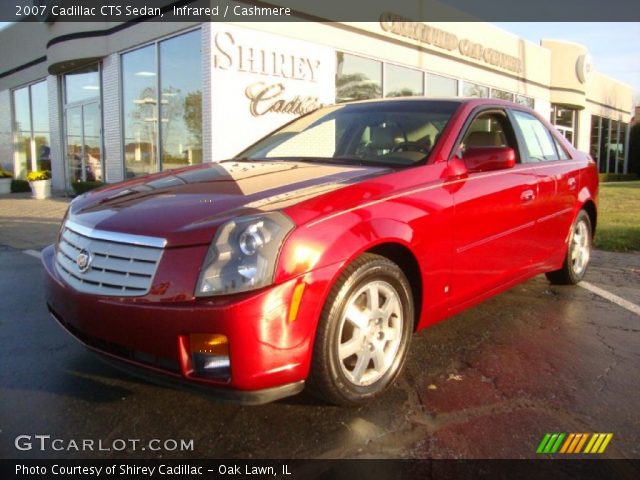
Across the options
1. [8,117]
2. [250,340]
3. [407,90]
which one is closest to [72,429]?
[250,340]

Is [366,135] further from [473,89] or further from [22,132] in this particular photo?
[22,132]

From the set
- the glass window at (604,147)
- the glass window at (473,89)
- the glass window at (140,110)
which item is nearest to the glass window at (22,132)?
the glass window at (140,110)

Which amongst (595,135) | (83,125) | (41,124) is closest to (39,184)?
(83,125)

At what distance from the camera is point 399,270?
288 centimetres

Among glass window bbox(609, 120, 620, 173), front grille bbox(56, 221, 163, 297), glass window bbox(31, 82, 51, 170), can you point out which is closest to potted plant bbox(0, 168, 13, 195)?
glass window bbox(31, 82, 51, 170)

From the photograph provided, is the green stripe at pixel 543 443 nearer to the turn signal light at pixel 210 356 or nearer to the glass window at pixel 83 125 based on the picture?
the turn signal light at pixel 210 356

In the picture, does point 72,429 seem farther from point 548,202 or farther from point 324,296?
point 548,202

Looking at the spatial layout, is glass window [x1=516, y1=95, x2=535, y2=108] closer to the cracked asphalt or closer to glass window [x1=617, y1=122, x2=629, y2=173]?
glass window [x1=617, y1=122, x2=629, y2=173]

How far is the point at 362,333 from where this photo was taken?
274 cm

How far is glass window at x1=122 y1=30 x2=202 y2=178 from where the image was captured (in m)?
11.9

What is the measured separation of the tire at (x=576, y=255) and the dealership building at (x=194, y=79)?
7833 millimetres

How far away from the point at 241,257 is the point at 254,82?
10180 mm

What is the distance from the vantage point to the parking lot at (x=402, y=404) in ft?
7.93

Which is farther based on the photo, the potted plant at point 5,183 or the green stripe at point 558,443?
the potted plant at point 5,183
